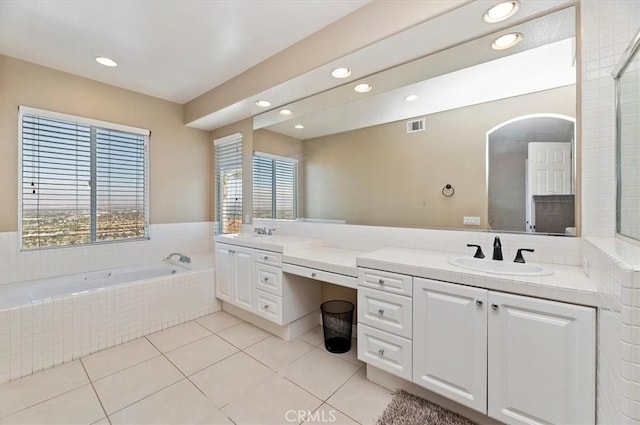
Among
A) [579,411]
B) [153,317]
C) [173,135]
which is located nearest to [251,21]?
[173,135]

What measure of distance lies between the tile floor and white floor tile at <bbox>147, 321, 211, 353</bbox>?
0.06ft

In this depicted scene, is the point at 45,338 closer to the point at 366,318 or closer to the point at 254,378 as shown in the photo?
the point at 254,378

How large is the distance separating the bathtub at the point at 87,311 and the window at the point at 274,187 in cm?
100

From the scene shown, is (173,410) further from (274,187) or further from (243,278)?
(274,187)

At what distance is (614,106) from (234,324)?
3369 millimetres

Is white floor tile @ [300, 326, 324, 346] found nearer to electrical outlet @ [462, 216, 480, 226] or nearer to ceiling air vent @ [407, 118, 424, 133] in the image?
electrical outlet @ [462, 216, 480, 226]

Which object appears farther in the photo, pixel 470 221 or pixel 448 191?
pixel 448 191

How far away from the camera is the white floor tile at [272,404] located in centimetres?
158

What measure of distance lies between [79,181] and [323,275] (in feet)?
9.81

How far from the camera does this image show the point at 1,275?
255 cm

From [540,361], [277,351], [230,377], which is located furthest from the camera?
[277,351]

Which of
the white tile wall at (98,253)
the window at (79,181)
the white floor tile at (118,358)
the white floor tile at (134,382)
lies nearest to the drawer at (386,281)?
the white floor tile at (134,382)

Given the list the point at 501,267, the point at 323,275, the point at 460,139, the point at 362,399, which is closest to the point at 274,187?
the point at 323,275

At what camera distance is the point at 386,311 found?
172cm
